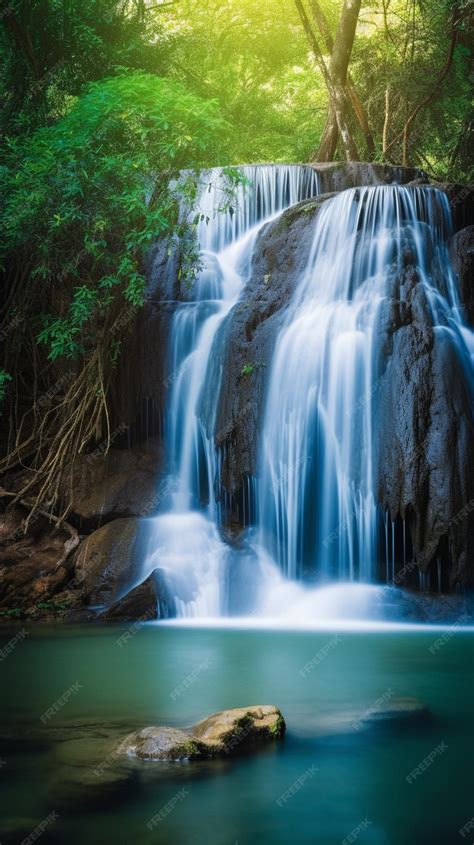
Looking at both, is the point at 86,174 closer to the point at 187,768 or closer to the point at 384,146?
the point at 187,768

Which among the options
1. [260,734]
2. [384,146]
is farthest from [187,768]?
[384,146]

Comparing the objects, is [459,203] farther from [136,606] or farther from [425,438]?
[136,606]

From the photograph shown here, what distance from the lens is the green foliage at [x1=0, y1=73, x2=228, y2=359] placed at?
391 inches

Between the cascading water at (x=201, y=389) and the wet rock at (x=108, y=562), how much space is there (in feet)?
0.80

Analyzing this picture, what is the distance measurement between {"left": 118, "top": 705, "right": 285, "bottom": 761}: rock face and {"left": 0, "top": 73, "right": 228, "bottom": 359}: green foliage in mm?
7029

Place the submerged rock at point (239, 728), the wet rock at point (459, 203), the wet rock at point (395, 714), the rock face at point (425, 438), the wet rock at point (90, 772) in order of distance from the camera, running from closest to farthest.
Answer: the wet rock at point (90, 772) → the submerged rock at point (239, 728) → the wet rock at point (395, 714) → the rock face at point (425, 438) → the wet rock at point (459, 203)

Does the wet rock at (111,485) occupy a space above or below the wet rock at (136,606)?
above

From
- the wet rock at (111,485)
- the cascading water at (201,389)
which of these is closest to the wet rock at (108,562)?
the cascading water at (201,389)

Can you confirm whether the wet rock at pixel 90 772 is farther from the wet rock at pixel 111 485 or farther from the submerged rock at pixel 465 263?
the submerged rock at pixel 465 263

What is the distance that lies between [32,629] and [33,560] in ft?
6.24

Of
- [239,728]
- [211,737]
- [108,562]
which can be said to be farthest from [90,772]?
[108,562]

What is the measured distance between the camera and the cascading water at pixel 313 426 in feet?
31.5

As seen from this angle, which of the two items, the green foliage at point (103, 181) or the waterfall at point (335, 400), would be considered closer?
the waterfall at point (335, 400)

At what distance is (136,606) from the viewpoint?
30.3 ft
